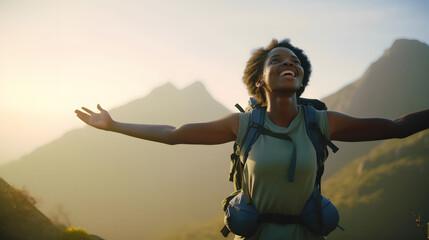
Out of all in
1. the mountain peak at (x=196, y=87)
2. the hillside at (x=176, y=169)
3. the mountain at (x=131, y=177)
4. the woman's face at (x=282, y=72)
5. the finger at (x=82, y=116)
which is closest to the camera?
the woman's face at (x=282, y=72)

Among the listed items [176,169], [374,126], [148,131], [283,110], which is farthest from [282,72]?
[176,169]

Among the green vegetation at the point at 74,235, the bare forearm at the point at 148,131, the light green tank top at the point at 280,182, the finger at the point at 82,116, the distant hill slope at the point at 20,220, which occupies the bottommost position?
the green vegetation at the point at 74,235

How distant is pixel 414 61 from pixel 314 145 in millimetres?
126195

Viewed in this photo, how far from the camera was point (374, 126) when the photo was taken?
291 cm

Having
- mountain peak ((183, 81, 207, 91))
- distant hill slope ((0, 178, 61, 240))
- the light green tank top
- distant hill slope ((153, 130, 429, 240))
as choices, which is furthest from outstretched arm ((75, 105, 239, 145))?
mountain peak ((183, 81, 207, 91))

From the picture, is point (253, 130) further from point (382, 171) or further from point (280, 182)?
point (382, 171)

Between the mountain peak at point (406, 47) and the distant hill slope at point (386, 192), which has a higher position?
the mountain peak at point (406, 47)

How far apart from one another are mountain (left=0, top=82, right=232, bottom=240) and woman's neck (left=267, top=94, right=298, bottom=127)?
108m

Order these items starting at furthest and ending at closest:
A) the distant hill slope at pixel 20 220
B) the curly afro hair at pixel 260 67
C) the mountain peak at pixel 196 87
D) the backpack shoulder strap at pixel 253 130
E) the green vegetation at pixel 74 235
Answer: the mountain peak at pixel 196 87, the distant hill slope at pixel 20 220, the green vegetation at pixel 74 235, the curly afro hair at pixel 260 67, the backpack shoulder strap at pixel 253 130

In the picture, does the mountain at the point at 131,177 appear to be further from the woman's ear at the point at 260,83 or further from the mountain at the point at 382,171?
the woman's ear at the point at 260,83

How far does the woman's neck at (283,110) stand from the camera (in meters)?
3.03

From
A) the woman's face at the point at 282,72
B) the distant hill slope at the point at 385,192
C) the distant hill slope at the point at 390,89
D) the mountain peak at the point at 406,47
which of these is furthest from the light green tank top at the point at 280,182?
the mountain peak at the point at 406,47

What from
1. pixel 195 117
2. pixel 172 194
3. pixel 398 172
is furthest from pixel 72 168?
pixel 398 172

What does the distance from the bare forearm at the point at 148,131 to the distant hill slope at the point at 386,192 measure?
66.3 metres
